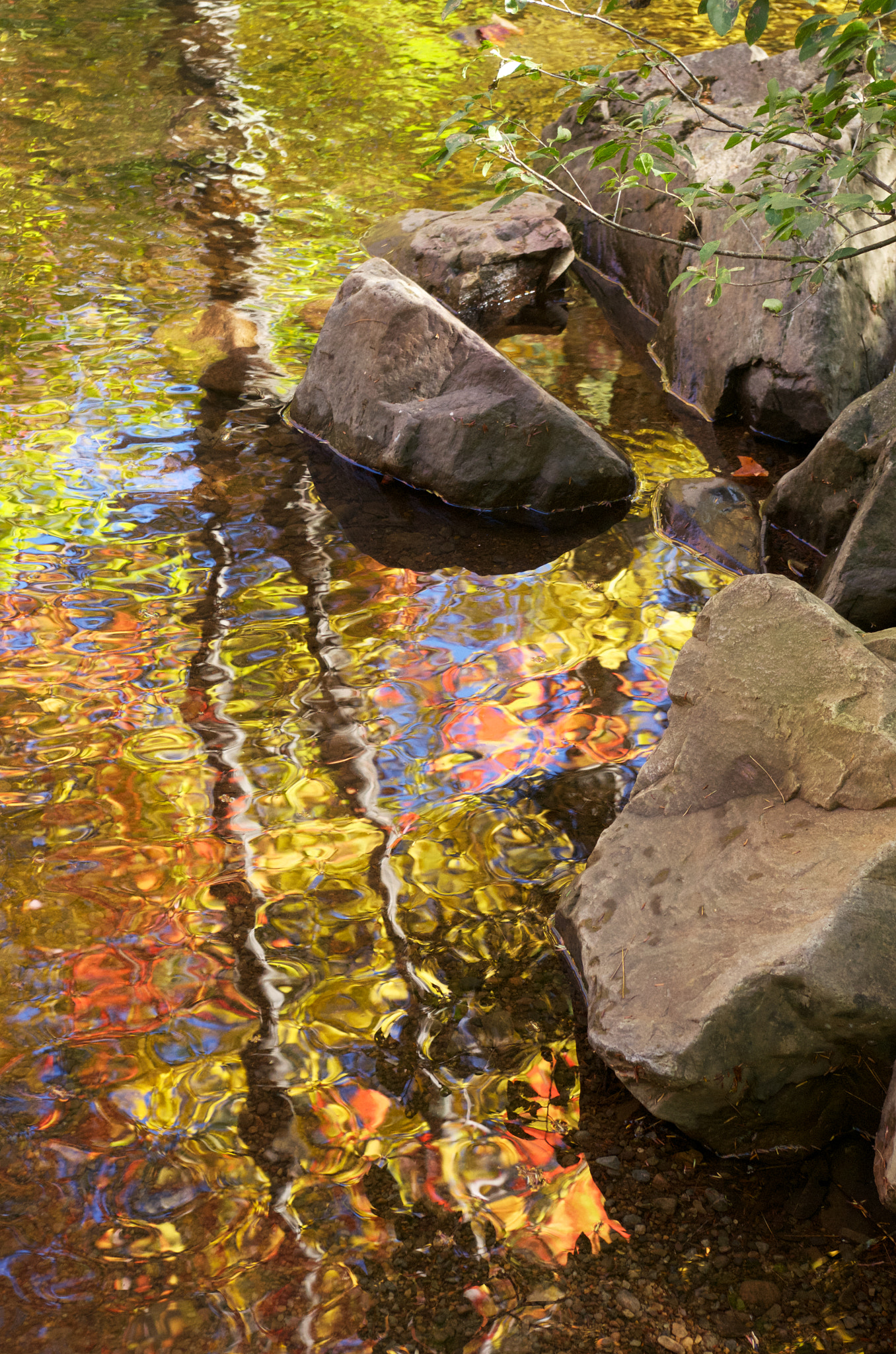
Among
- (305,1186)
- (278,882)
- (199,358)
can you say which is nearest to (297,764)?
(278,882)

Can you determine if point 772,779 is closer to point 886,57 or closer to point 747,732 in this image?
point 747,732

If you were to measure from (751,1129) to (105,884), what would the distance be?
181 centimetres

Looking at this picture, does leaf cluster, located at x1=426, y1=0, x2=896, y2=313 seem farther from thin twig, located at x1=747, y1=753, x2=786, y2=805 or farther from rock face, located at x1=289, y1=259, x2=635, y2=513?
thin twig, located at x1=747, y1=753, x2=786, y2=805

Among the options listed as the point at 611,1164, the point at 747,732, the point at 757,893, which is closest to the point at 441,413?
the point at 747,732

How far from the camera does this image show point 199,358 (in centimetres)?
613

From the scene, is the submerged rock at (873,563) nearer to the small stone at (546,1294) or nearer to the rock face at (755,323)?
the rock face at (755,323)

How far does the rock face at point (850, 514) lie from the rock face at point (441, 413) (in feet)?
2.55

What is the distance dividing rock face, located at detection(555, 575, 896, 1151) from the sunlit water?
0.95 ft

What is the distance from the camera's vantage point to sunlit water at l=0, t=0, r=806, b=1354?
2344 millimetres

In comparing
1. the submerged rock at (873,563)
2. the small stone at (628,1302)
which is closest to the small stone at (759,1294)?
the small stone at (628,1302)

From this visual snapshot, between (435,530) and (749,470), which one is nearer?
(435,530)

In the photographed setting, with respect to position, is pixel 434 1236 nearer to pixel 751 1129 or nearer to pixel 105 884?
pixel 751 1129

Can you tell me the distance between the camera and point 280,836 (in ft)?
11.0

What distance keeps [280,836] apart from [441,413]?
2.41 meters
